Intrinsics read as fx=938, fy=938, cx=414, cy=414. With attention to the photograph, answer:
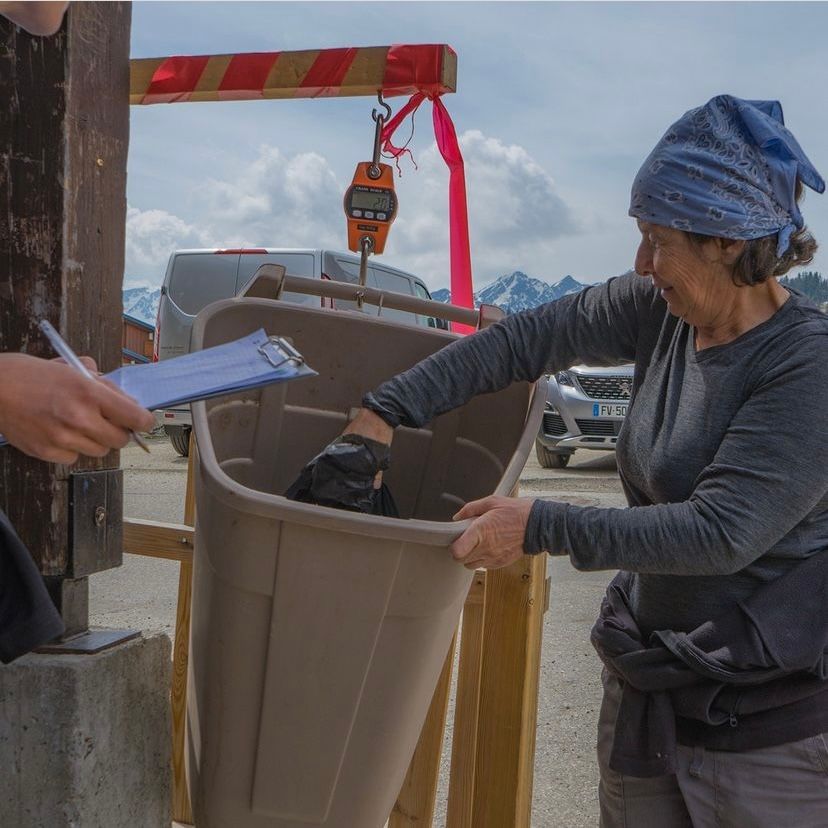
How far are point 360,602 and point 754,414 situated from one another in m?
0.67

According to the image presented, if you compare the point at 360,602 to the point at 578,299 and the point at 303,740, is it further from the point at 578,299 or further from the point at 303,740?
the point at 578,299

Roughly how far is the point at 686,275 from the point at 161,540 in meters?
1.31

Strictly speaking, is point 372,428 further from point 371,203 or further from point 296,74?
point 296,74

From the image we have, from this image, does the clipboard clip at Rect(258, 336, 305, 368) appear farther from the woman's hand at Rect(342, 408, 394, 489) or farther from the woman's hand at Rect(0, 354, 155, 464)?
the woman's hand at Rect(342, 408, 394, 489)

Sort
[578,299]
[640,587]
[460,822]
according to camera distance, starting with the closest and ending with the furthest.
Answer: [640,587], [578,299], [460,822]

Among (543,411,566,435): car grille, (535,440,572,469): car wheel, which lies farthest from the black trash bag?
(535,440,572,469): car wheel

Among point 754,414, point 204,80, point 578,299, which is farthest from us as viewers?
point 204,80

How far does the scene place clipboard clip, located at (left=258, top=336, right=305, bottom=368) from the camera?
1028 millimetres

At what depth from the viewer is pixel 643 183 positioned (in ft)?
5.08

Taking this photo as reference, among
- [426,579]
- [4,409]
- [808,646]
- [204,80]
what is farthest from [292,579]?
[204,80]

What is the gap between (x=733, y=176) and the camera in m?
1.46

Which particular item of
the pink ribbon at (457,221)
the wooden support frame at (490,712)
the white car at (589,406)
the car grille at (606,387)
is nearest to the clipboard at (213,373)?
the wooden support frame at (490,712)

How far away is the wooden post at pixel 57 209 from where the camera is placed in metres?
1.71

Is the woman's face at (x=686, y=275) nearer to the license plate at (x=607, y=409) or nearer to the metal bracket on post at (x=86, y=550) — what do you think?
the metal bracket on post at (x=86, y=550)
